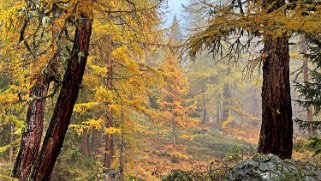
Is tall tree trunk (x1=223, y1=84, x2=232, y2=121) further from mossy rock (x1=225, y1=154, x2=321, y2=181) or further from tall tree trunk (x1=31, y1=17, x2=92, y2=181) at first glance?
tall tree trunk (x1=31, y1=17, x2=92, y2=181)

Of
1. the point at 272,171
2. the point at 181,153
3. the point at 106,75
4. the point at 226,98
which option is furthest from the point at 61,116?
the point at 226,98

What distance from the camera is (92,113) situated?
549 inches

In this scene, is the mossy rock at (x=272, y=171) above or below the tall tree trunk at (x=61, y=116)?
below

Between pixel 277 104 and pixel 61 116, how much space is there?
4.52m

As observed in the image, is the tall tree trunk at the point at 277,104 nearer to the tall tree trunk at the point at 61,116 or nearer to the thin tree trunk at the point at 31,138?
the tall tree trunk at the point at 61,116

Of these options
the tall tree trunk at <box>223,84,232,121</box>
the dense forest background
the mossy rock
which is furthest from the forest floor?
the mossy rock

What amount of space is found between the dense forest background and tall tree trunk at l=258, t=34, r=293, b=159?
96mm

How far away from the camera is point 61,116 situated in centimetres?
546

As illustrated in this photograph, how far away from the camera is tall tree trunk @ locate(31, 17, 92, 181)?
5.37 meters

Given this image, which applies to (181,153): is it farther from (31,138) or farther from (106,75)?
(31,138)

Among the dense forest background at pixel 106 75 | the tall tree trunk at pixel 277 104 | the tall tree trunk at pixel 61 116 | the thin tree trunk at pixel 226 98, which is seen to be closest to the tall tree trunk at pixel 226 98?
the thin tree trunk at pixel 226 98

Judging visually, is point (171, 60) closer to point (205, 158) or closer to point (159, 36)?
point (205, 158)

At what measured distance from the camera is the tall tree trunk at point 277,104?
7.14 m

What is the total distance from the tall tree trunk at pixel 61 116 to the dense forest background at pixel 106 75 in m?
0.02
